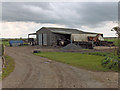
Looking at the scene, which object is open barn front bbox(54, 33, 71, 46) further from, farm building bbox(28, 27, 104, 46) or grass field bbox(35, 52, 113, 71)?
grass field bbox(35, 52, 113, 71)

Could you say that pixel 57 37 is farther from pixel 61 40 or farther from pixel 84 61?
pixel 84 61

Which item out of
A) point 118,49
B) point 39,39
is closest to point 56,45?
point 39,39

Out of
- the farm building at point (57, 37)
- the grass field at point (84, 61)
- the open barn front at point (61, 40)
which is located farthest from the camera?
the farm building at point (57, 37)

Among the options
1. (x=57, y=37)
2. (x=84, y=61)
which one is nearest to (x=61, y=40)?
(x=57, y=37)

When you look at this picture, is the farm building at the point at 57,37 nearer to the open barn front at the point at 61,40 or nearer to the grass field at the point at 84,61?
the open barn front at the point at 61,40

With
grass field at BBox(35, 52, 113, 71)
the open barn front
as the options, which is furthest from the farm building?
grass field at BBox(35, 52, 113, 71)

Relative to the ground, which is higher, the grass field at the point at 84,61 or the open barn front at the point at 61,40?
the open barn front at the point at 61,40

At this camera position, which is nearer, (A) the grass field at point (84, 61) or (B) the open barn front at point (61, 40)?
(A) the grass field at point (84, 61)

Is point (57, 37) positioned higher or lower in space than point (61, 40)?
higher

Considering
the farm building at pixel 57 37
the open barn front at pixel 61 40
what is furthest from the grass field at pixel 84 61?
the farm building at pixel 57 37

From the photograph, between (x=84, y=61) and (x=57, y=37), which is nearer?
(x=84, y=61)

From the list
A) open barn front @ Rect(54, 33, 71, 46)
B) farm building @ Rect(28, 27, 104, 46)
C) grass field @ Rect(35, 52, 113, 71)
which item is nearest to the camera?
grass field @ Rect(35, 52, 113, 71)

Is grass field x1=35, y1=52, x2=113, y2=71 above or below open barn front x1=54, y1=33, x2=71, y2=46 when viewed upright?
below

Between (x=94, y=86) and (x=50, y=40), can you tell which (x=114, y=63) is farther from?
(x=50, y=40)
